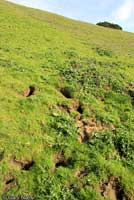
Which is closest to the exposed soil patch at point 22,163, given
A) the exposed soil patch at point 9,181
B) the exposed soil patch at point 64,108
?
the exposed soil patch at point 9,181

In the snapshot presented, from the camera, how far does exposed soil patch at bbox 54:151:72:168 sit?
45.8 feet

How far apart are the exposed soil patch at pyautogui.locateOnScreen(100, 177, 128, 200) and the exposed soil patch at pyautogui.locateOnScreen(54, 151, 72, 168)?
1.51 metres

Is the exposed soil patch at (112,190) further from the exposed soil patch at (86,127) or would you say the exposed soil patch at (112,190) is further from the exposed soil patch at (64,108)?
the exposed soil patch at (64,108)

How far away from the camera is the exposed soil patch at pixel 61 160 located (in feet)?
45.8

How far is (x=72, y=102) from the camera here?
17812mm

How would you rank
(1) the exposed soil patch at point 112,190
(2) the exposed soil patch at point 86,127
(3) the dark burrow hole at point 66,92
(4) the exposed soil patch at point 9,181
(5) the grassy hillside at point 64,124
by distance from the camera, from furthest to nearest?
1. (3) the dark burrow hole at point 66,92
2. (2) the exposed soil patch at point 86,127
3. (1) the exposed soil patch at point 112,190
4. (5) the grassy hillside at point 64,124
5. (4) the exposed soil patch at point 9,181

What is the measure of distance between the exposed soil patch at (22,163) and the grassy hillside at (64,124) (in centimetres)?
4

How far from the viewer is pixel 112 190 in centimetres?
1351


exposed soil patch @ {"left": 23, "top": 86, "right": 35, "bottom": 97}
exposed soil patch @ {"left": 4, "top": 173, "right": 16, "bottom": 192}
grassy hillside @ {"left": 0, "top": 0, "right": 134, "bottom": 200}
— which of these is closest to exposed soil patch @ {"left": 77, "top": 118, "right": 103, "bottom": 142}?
grassy hillside @ {"left": 0, "top": 0, "right": 134, "bottom": 200}

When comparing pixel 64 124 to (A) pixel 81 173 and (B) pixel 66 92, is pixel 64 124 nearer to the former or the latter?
(A) pixel 81 173

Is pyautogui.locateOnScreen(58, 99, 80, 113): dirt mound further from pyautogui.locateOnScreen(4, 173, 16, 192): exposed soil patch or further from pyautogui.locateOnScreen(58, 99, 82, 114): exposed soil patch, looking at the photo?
pyautogui.locateOnScreen(4, 173, 16, 192): exposed soil patch

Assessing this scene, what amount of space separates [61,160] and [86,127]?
2.61 metres

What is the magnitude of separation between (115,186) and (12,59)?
11.1m

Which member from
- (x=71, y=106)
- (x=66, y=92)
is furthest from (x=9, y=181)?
(x=66, y=92)
